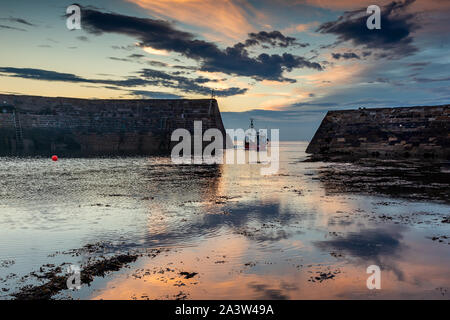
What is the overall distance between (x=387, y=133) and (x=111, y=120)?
133ft

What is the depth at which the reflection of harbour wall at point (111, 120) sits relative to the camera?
4825cm

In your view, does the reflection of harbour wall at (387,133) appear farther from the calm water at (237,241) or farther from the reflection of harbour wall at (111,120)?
the calm water at (237,241)

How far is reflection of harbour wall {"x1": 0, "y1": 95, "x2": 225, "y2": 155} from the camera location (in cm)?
4825

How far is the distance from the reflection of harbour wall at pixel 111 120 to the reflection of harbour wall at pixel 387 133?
21.2m

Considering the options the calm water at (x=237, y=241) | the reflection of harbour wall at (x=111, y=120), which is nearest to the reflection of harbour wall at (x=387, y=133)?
the reflection of harbour wall at (x=111, y=120)

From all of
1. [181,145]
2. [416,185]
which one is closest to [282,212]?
[416,185]

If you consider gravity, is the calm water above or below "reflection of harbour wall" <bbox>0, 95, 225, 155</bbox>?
below

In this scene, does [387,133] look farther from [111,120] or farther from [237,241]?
[111,120]

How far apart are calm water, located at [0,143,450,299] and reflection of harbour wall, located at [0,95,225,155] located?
39.2m

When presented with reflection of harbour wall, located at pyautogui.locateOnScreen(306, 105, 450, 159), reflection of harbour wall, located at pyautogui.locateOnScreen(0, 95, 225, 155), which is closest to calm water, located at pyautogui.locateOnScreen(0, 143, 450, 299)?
reflection of harbour wall, located at pyautogui.locateOnScreen(306, 105, 450, 159)

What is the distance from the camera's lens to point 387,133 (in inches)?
1244

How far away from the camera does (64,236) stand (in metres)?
6.50

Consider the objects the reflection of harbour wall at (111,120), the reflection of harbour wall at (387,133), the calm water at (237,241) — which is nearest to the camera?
the calm water at (237,241)

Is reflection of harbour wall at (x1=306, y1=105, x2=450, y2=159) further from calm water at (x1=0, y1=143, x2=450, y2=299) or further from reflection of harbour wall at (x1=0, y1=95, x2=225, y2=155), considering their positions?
calm water at (x1=0, y1=143, x2=450, y2=299)
